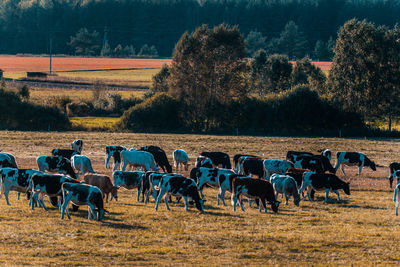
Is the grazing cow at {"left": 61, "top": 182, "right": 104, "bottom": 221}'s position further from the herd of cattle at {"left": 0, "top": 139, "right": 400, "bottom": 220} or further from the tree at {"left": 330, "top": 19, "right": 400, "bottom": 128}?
the tree at {"left": 330, "top": 19, "right": 400, "bottom": 128}

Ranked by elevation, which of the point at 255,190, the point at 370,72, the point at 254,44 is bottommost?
the point at 255,190

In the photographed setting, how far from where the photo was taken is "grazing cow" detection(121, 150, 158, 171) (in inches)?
1299

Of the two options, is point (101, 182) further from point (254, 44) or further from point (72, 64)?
point (254, 44)

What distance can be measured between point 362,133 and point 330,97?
21.5 ft

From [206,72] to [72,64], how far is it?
89.8 metres

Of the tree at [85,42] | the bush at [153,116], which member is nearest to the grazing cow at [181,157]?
the bush at [153,116]

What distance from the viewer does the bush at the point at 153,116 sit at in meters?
67.1

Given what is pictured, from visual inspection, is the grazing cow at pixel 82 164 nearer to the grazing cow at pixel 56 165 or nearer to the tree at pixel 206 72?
the grazing cow at pixel 56 165

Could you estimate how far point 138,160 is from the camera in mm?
33062

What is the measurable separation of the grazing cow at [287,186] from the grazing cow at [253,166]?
5438mm

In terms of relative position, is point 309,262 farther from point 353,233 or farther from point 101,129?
point 101,129

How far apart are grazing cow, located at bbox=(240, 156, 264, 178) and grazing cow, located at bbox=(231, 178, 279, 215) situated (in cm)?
741

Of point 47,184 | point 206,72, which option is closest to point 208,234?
point 47,184

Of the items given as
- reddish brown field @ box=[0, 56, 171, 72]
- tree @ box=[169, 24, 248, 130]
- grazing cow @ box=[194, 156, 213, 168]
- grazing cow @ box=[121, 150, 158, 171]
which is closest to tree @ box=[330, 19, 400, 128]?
tree @ box=[169, 24, 248, 130]
